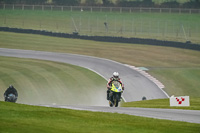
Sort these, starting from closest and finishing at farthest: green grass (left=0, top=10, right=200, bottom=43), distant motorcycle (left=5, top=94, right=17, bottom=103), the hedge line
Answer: distant motorcycle (left=5, top=94, right=17, bottom=103), the hedge line, green grass (left=0, top=10, right=200, bottom=43)

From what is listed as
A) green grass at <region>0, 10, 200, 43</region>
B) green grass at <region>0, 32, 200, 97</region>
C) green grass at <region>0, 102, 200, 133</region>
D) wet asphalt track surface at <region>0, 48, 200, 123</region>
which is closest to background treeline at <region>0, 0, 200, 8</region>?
green grass at <region>0, 10, 200, 43</region>

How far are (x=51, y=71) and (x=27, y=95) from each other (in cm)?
819

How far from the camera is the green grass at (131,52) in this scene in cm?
4903

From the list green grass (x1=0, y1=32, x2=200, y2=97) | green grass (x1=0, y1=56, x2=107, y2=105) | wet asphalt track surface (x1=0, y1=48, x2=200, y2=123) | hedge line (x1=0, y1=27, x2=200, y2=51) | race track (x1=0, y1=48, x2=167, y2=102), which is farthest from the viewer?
hedge line (x1=0, y1=27, x2=200, y2=51)

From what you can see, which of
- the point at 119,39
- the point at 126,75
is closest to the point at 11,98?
the point at 126,75

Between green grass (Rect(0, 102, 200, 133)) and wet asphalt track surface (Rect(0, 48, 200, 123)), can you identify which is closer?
green grass (Rect(0, 102, 200, 133))

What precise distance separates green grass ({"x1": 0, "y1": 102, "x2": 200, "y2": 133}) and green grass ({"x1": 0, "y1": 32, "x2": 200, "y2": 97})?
2854cm

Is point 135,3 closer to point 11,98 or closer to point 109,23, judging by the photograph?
point 109,23

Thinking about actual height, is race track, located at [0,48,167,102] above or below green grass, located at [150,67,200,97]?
above

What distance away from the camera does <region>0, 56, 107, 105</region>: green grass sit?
120 ft

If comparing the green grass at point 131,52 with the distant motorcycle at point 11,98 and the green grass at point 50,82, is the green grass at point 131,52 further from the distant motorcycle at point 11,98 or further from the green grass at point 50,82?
the distant motorcycle at point 11,98

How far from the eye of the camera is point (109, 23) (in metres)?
71.3

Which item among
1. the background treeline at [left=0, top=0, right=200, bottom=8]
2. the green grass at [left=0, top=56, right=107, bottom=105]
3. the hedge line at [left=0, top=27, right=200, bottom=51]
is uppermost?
the background treeline at [left=0, top=0, right=200, bottom=8]

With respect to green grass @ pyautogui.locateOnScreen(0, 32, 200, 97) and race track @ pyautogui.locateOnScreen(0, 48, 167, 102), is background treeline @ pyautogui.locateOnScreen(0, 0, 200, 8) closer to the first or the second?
green grass @ pyautogui.locateOnScreen(0, 32, 200, 97)
